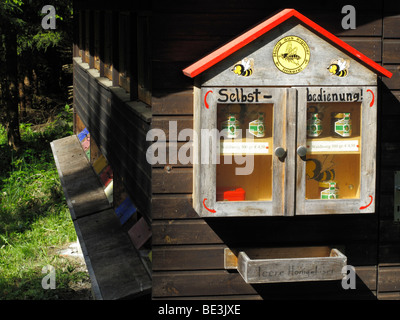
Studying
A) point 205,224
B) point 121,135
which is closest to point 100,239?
point 121,135

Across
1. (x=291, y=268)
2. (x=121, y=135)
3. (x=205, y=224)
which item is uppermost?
(x=121, y=135)

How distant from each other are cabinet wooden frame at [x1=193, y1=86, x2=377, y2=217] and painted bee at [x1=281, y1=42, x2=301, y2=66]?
190 millimetres

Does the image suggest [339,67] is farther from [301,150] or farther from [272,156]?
[272,156]

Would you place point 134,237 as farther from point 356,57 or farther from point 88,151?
point 88,151

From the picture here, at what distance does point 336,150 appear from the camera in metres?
5.01

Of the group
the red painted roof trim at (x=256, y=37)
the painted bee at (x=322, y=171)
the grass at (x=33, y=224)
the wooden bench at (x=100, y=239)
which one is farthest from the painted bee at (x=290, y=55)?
the grass at (x=33, y=224)

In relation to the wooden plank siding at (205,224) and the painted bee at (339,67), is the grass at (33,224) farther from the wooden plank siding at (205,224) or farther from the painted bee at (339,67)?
the painted bee at (339,67)

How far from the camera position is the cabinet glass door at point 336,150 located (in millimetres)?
4902

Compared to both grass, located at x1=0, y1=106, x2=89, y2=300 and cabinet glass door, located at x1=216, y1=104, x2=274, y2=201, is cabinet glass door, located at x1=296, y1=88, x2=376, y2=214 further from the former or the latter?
grass, located at x1=0, y1=106, x2=89, y2=300

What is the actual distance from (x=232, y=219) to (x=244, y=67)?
115 centimetres

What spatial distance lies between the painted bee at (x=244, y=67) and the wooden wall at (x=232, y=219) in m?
0.38

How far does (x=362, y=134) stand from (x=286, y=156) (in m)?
0.55

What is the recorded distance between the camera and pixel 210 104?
4.78m

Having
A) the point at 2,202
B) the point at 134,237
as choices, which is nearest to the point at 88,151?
the point at 2,202
